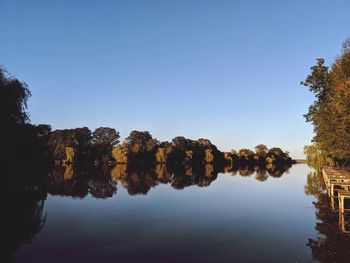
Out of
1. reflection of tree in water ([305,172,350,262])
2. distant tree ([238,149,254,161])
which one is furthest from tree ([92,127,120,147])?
reflection of tree in water ([305,172,350,262])

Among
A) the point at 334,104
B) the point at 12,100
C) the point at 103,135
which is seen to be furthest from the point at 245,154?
the point at 12,100

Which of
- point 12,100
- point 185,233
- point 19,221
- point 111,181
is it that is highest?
point 12,100

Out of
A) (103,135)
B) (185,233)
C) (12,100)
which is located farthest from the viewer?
(103,135)

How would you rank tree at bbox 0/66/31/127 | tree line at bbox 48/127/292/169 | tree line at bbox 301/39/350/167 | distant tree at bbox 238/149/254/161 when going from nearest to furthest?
tree at bbox 0/66/31/127 → tree line at bbox 301/39/350/167 → tree line at bbox 48/127/292/169 → distant tree at bbox 238/149/254/161

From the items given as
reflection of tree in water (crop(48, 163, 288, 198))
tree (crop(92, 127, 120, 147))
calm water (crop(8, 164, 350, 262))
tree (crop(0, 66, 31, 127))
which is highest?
tree (crop(92, 127, 120, 147))

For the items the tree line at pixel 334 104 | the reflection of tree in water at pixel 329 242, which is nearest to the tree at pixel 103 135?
the tree line at pixel 334 104

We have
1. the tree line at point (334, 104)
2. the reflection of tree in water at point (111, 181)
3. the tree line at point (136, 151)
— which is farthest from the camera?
the tree line at point (136, 151)

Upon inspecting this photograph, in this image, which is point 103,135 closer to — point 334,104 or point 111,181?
point 111,181

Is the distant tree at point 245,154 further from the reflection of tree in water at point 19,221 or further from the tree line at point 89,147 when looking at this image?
the reflection of tree in water at point 19,221

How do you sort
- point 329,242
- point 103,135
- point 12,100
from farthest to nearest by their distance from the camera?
1. point 103,135
2. point 12,100
3. point 329,242

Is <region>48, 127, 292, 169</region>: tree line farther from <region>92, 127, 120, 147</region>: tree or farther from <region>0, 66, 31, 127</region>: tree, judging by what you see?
<region>0, 66, 31, 127</region>: tree

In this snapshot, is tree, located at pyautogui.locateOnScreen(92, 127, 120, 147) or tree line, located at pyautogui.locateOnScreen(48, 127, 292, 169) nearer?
A: tree line, located at pyautogui.locateOnScreen(48, 127, 292, 169)

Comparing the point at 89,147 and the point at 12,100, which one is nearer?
the point at 12,100

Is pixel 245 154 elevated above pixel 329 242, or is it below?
above
